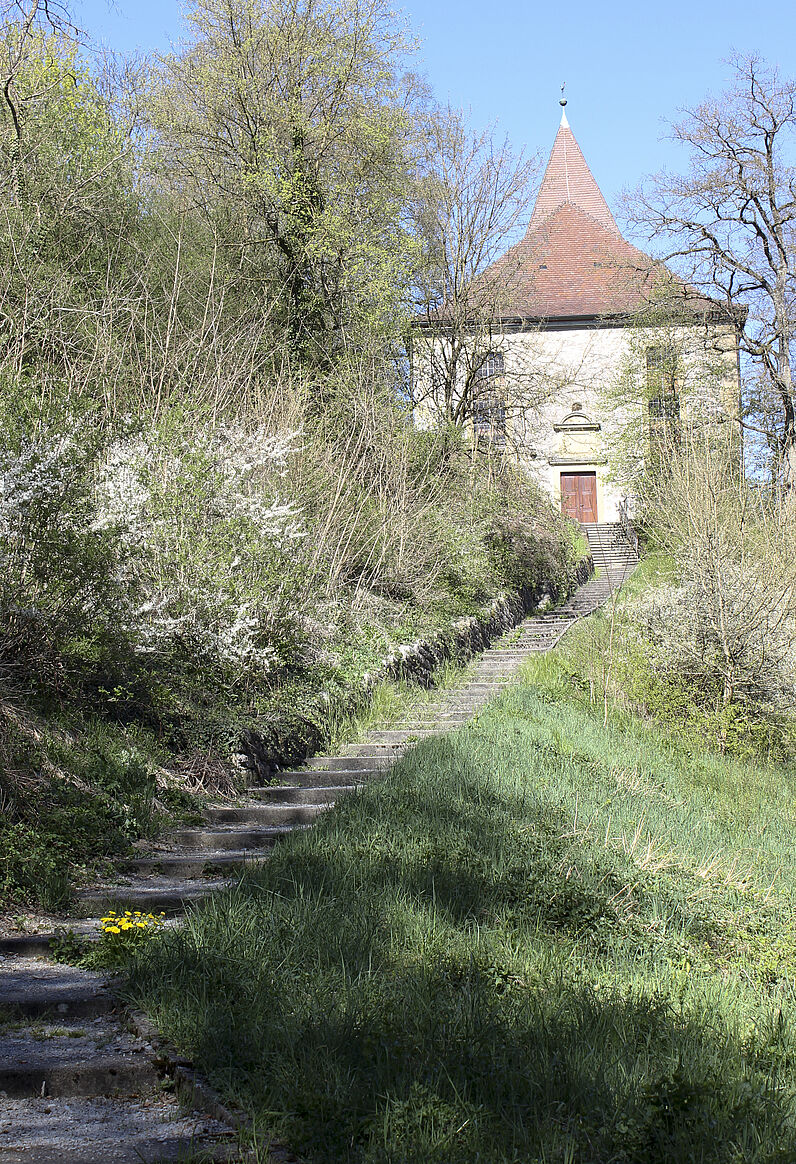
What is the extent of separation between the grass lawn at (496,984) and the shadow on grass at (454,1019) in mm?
12

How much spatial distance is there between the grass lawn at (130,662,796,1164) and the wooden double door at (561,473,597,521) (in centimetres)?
3313

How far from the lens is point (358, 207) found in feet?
72.6

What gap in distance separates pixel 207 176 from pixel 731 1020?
20378mm

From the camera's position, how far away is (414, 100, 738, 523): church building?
26.0 metres

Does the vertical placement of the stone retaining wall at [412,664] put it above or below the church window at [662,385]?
below

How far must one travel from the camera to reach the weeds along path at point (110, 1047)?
3.84 metres

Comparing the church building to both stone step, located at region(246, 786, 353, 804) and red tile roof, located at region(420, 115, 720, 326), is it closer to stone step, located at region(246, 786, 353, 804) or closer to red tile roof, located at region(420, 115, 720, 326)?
red tile roof, located at region(420, 115, 720, 326)

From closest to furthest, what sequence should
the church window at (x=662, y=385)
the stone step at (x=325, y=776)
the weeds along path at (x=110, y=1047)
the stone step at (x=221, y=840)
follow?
the weeds along path at (x=110, y=1047) → the stone step at (x=221, y=840) → the stone step at (x=325, y=776) → the church window at (x=662, y=385)

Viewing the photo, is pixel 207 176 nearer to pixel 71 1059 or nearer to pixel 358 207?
pixel 358 207

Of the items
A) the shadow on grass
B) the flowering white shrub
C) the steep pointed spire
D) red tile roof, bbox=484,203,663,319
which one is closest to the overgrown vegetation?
the flowering white shrub

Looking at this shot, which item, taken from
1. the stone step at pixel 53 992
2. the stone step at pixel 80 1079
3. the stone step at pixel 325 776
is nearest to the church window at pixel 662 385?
the stone step at pixel 325 776

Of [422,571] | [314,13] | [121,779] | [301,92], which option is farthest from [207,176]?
[121,779]

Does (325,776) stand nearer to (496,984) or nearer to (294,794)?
(294,794)

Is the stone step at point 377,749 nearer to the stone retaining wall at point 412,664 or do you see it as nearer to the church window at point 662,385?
the stone retaining wall at point 412,664
